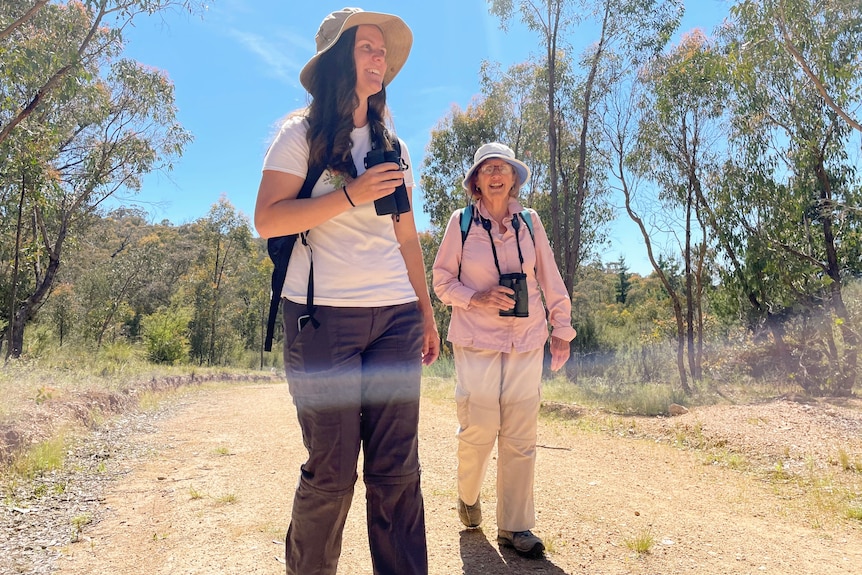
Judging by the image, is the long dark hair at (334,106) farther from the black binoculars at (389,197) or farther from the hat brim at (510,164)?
the hat brim at (510,164)

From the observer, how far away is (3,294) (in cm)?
1622

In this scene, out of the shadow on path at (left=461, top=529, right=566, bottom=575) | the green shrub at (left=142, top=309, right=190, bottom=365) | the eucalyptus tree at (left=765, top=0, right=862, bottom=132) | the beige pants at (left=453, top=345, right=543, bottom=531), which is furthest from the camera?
the green shrub at (left=142, top=309, right=190, bottom=365)

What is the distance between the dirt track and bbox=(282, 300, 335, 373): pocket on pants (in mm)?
1175

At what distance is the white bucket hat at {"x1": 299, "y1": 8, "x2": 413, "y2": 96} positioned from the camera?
5.75ft

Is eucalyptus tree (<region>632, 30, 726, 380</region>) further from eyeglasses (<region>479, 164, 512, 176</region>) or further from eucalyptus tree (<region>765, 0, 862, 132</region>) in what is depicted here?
eyeglasses (<region>479, 164, 512, 176</region>)

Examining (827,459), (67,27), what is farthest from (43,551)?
(67,27)

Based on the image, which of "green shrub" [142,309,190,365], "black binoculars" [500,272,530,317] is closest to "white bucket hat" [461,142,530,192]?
"black binoculars" [500,272,530,317]

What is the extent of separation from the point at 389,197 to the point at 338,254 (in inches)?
9.3

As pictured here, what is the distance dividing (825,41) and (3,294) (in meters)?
20.3

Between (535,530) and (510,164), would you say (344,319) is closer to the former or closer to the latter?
(510,164)

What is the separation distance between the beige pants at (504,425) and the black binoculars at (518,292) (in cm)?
21

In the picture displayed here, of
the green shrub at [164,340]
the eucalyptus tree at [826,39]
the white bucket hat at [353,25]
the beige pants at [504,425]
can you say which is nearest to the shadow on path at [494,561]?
the beige pants at [504,425]

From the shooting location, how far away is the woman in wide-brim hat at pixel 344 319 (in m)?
1.54

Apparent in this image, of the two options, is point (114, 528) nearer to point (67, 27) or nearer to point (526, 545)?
point (526, 545)
